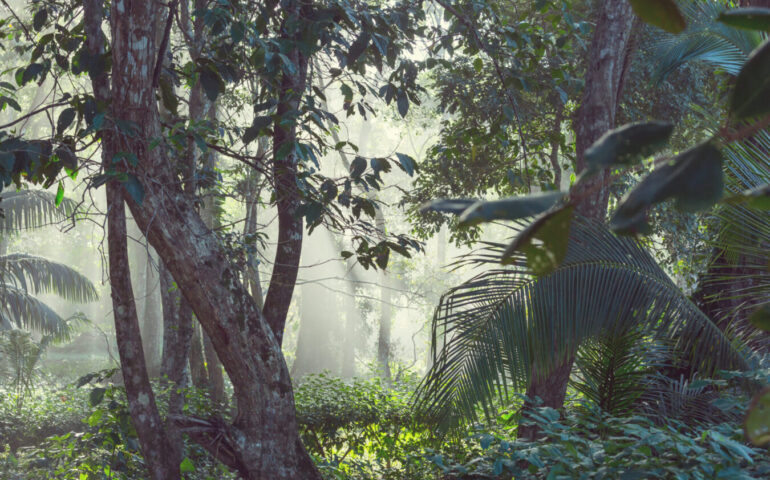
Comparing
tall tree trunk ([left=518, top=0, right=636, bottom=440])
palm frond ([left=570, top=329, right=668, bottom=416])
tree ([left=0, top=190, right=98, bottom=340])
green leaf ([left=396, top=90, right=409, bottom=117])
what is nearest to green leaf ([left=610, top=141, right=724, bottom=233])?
green leaf ([left=396, top=90, right=409, bottom=117])

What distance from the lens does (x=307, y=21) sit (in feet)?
10.9

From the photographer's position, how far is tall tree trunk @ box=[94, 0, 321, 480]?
2986 mm

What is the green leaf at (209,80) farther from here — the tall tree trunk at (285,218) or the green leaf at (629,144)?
the green leaf at (629,144)

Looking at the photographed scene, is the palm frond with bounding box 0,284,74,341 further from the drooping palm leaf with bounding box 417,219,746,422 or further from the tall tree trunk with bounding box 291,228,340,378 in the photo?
the drooping palm leaf with bounding box 417,219,746,422

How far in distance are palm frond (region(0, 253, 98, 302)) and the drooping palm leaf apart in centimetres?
916

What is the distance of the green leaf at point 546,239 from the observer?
→ 0.38 metres

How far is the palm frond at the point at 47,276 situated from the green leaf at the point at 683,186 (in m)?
11.3

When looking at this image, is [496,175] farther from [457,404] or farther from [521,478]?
[521,478]


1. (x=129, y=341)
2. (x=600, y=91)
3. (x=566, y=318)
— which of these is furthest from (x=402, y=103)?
(x=129, y=341)

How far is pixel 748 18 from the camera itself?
44cm

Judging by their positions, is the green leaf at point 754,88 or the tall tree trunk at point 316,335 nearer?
the green leaf at point 754,88

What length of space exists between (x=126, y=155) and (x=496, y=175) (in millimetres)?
4731

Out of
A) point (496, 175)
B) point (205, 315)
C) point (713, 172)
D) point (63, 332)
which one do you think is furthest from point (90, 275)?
point (713, 172)

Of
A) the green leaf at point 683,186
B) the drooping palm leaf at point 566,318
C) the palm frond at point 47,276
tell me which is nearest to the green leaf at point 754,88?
the green leaf at point 683,186
